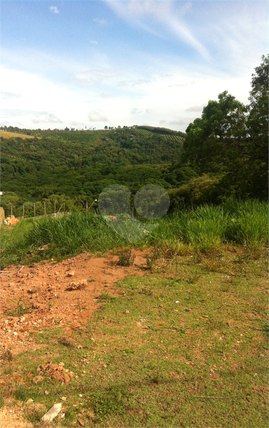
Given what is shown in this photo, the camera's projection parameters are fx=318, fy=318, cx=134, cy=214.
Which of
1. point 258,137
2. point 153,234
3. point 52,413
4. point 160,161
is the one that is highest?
point 160,161

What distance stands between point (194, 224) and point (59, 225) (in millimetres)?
2382

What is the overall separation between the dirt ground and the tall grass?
1.18ft

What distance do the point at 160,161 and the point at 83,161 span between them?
2076 cm

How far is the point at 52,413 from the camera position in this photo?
1.79 m

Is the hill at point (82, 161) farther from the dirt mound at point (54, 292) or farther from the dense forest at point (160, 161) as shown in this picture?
the dirt mound at point (54, 292)

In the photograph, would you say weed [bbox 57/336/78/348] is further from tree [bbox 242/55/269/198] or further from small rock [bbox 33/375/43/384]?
tree [bbox 242/55/269/198]

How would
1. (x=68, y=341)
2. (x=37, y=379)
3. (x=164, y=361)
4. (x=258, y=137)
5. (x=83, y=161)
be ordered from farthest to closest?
(x=83, y=161) < (x=258, y=137) < (x=68, y=341) < (x=164, y=361) < (x=37, y=379)

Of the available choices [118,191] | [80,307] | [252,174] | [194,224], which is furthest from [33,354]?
[252,174]

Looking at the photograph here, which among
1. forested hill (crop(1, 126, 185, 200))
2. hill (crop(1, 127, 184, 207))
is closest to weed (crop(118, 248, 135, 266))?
forested hill (crop(1, 126, 185, 200))

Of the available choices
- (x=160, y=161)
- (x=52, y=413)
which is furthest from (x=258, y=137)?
(x=160, y=161)

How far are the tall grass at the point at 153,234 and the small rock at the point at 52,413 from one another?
2956mm

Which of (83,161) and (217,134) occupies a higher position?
(83,161)

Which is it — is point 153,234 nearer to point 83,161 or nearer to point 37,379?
point 37,379

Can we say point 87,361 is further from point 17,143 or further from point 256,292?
point 17,143
